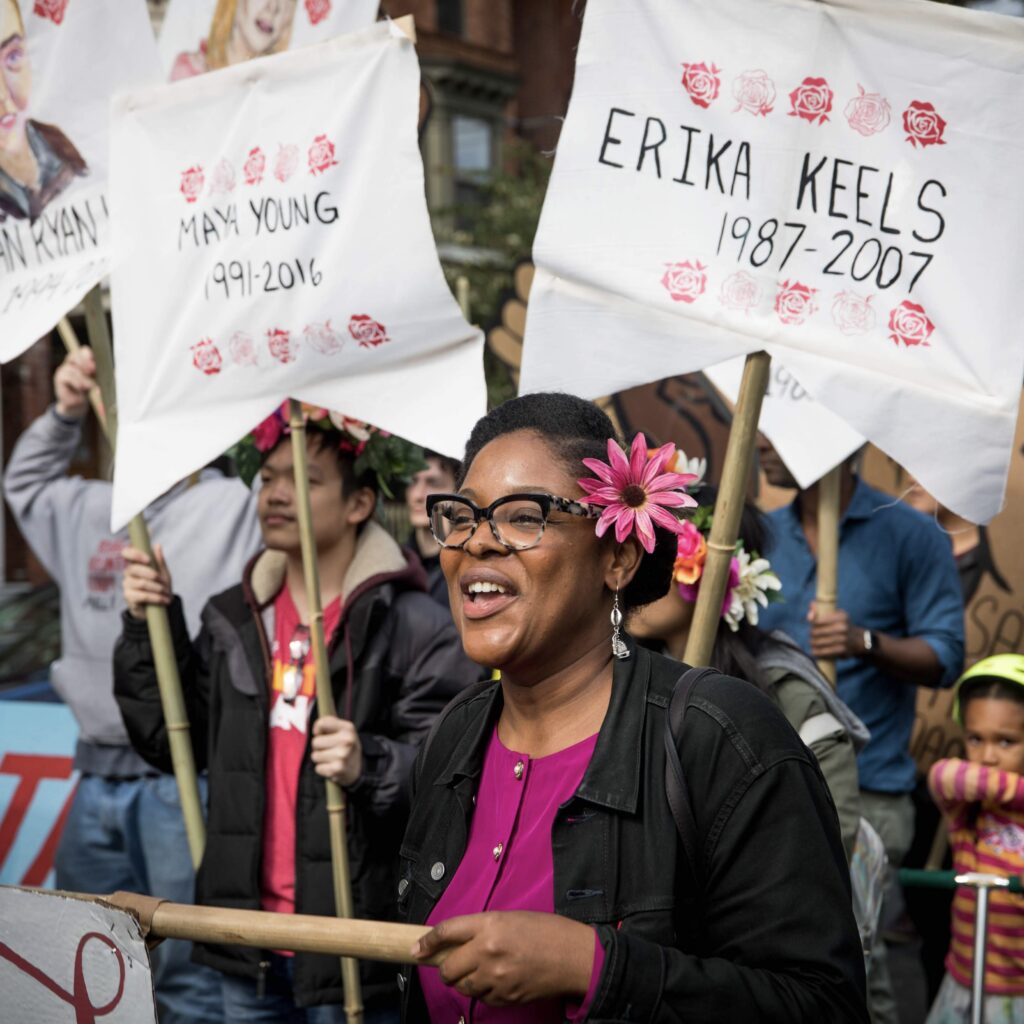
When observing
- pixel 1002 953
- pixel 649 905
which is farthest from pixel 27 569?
pixel 649 905

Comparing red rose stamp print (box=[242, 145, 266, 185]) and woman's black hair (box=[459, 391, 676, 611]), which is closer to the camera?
woman's black hair (box=[459, 391, 676, 611])

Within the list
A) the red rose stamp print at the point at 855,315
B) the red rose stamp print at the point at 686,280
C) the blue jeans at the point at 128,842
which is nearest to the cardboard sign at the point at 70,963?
the red rose stamp print at the point at 686,280

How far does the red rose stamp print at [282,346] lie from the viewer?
3.05 metres

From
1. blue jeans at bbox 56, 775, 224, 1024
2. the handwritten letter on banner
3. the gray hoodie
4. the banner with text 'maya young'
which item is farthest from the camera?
the gray hoodie

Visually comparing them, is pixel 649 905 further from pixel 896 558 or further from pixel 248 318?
pixel 896 558

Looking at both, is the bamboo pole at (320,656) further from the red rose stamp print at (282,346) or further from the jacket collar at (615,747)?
the jacket collar at (615,747)

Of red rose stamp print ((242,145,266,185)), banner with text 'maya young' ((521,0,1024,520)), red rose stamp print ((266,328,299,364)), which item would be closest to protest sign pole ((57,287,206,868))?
red rose stamp print ((266,328,299,364))

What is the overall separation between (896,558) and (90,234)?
245 centimetres

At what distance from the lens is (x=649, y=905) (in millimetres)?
1699

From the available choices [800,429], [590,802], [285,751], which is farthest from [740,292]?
[285,751]

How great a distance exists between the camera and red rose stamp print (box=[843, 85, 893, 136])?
8.67 feet

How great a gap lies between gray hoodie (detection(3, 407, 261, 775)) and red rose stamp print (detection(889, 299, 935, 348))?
7.91 feet

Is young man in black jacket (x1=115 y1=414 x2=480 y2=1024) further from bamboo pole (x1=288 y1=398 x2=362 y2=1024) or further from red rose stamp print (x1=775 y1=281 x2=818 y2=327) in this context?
red rose stamp print (x1=775 y1=281 x2=818 y2=327)

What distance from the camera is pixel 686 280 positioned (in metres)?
2.71
